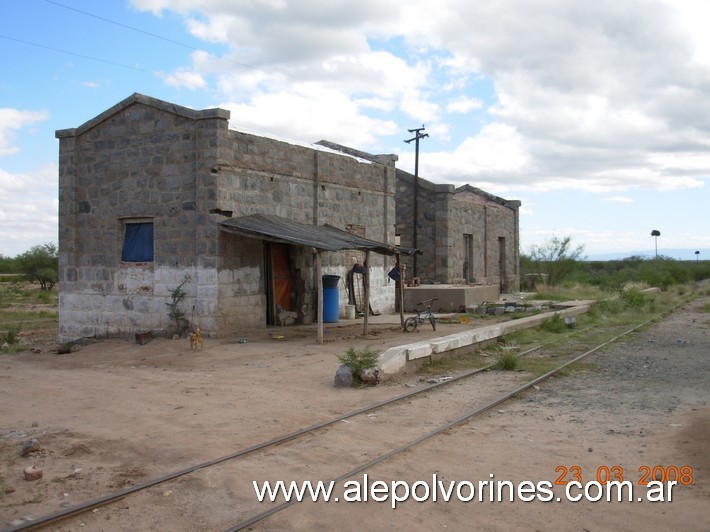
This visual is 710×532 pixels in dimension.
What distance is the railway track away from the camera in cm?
534

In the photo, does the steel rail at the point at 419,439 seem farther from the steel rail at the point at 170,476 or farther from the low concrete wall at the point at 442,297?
the low concrete wall at the point at 442,297

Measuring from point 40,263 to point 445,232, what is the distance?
29.5m

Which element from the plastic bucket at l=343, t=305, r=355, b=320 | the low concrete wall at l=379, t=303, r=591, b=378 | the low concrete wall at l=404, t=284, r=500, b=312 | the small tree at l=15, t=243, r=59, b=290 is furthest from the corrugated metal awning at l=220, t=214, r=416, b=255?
the small tree at l=15, t=243, r=59, b=290

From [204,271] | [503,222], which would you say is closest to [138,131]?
[204,271]

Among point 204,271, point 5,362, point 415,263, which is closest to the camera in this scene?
point 5,362

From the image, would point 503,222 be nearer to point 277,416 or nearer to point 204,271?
point 204,271

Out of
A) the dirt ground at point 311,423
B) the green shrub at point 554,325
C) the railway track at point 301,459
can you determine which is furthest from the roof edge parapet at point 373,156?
the railway track at point 301,459

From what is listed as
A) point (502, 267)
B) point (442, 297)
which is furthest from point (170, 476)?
point (502, 267)

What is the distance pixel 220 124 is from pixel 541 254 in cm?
3119

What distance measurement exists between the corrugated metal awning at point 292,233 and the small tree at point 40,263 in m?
32.2

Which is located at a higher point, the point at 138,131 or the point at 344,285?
the point at 138,131

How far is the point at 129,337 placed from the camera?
1648cm

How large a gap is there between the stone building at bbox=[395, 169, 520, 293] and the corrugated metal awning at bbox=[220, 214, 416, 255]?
10.9 meters

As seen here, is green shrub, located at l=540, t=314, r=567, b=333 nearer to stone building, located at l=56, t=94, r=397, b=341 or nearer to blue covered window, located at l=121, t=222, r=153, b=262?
stone building, located at l=56, t=94, r=397, b=341
